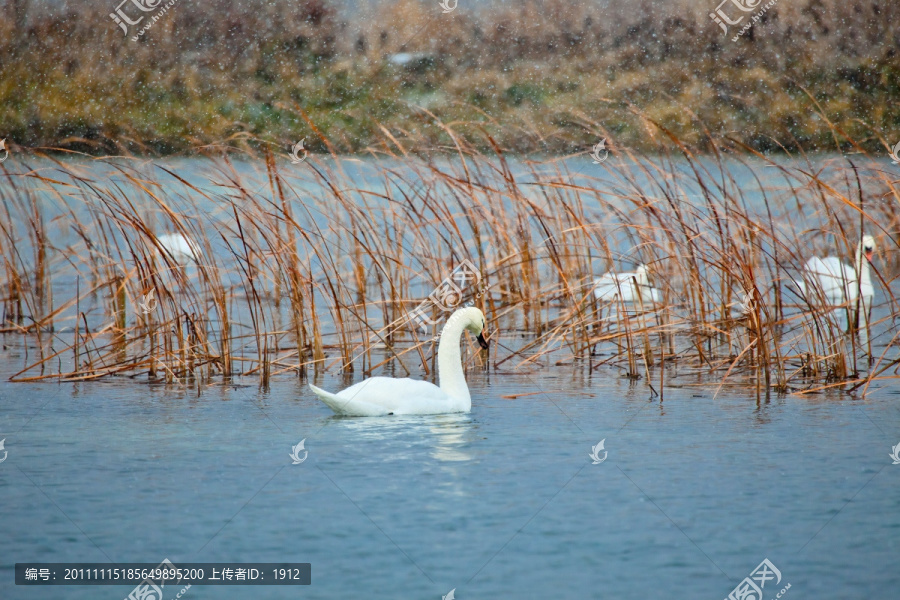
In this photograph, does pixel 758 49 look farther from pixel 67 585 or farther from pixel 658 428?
pixel 67 585

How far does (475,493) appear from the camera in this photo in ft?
16.5

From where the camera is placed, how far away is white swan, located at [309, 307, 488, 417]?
6219mm
